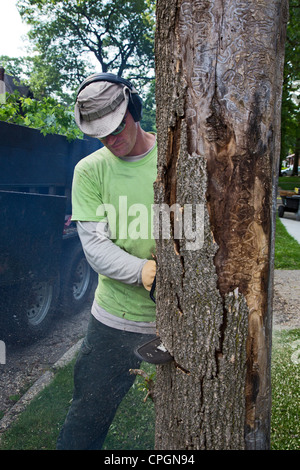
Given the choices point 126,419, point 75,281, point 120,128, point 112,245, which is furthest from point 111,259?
point 75,281

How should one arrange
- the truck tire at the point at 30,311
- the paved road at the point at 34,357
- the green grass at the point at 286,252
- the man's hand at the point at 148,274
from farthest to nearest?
1. the green grass at the point at 286,252
2. the truck tire at the point at 30,311
3. the paved road at the point at 34,357
4. the man's hand at the point at 148,274

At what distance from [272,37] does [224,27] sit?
16cm

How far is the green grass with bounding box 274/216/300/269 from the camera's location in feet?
25.5

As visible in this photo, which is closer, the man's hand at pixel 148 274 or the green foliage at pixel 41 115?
the man's hand at pixel 148 274

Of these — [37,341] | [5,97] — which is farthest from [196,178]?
[5,97]

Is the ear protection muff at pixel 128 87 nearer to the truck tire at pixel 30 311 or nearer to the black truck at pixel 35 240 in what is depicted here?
the black truck at pixel 35 240

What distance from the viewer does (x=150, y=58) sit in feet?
99.2

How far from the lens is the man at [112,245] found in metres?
2.24

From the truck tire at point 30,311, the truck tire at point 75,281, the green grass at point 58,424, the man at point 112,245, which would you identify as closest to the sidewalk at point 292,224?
the truck tire at point 75,281

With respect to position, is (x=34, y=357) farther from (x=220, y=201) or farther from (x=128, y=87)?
(x=220, y=201)

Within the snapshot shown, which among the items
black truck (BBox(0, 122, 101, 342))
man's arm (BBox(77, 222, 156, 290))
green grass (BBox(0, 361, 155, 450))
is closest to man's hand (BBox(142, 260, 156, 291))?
man's arm (BBox(77, 222, 156, 290))

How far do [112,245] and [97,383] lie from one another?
2.49 ft

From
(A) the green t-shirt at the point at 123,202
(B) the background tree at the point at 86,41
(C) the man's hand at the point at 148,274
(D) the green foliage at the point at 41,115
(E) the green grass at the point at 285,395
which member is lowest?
(E) the green grass at the point at 285,395
